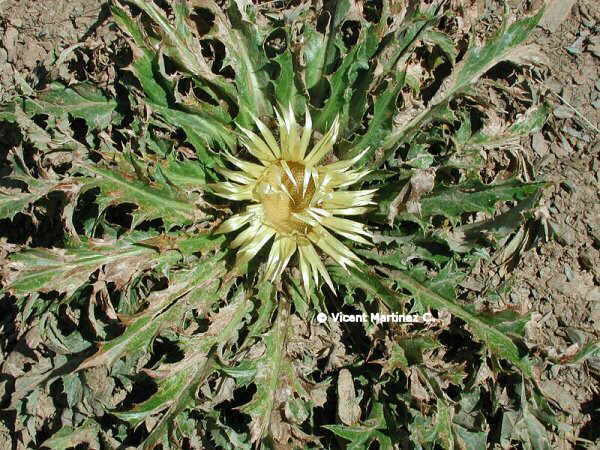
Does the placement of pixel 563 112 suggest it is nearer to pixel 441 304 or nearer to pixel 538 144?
pixel 538 144

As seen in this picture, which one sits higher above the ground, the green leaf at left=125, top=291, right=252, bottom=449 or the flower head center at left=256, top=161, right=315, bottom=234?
the flower head center at left=256, top=161, right=315, bottom=234

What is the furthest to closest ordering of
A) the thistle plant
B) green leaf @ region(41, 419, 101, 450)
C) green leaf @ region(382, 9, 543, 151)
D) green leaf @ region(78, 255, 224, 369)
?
green leaf @ region(41, 419, 101, 450) < green leaf @ region(382, 9, 543, 151) < the thistle plant < green leaf @ region(78, 255, 224, 369)

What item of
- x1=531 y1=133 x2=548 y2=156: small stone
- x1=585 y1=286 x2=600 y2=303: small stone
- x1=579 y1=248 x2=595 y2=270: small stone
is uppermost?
x1=531 y1=133 x2=548 y2=156: small stone

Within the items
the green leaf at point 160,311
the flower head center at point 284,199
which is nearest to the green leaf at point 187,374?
the green leaf at point 160,311

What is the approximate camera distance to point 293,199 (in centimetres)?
261

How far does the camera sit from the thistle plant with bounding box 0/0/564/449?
2.46 meters

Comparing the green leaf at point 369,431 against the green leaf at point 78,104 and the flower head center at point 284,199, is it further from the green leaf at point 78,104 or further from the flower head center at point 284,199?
the green leaf at point 78,104

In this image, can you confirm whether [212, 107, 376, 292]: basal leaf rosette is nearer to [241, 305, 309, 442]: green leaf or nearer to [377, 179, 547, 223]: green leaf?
[377, 179, 547, 223]: green leaf

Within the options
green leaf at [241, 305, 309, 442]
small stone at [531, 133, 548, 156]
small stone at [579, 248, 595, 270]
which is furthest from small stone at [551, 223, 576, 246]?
green leaf at [241, 305, 309, 442]

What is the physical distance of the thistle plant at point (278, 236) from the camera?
246 centimetres

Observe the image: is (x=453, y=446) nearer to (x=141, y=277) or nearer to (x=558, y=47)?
(x=141, y=277)

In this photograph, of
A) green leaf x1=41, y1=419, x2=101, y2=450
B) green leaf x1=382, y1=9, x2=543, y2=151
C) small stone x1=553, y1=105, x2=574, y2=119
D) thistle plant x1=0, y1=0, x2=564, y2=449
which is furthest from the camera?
small stone x1=553, y1=105, x2=574, y2=119

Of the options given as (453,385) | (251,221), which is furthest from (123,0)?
(453,385)

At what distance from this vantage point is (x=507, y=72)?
3.01m
